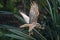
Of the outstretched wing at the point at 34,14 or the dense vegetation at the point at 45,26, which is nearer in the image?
the outstretched wing at the point at 34,14

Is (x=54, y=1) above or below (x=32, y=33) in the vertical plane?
above

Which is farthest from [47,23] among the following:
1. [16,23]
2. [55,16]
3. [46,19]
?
[16,23]

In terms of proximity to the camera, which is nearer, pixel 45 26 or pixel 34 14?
pixel 34 14

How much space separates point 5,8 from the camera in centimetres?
338

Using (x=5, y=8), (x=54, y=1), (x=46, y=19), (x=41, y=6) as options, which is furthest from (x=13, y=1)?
(x=54, y=1)

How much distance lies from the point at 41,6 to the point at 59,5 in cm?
29

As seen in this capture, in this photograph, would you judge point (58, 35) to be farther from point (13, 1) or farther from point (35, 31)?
point (13, 1)

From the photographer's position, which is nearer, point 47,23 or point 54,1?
point 54,1

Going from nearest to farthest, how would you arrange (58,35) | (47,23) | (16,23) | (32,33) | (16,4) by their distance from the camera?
(32,33)
(58,35)
(47,23)
(16,23)
(16,4)

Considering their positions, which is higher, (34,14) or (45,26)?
(34,14)

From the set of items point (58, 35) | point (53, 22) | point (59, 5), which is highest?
point (59, 5)

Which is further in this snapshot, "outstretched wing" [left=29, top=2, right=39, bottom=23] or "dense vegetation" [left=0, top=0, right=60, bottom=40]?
"dense vegetation" [left=0, top=0, right=60, bottom=40]

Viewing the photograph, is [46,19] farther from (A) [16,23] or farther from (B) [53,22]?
(A) [16,23]

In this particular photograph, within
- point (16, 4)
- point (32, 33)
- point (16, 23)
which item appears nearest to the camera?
point (32, 33)
